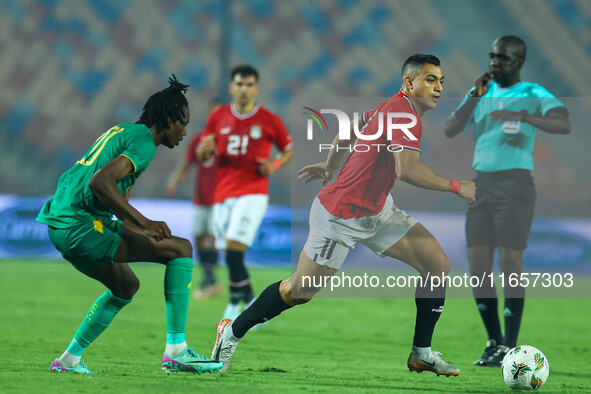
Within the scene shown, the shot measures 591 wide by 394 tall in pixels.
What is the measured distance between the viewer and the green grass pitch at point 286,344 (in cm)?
440

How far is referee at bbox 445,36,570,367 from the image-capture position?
5684 mm

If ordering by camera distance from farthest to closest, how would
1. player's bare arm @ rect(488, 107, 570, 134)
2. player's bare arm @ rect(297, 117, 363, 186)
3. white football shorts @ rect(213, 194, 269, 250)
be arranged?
white football shorts @ rect(213, 194, 269, 250), player's bare arm @ rect(488, 107, 570, 134), player's bare arm @ rect(297, 117, 363, 186)

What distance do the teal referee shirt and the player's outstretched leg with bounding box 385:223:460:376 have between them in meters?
1.34

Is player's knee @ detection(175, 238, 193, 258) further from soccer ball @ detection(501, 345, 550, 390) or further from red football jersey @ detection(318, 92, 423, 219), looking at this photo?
soccer ball @ detection(501, 345, 550, 390)

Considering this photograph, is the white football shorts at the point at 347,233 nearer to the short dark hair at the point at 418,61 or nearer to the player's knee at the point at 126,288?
the short dark hair at the point at 418,61

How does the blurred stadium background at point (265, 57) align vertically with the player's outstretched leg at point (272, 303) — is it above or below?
above

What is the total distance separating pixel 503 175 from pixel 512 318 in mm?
1068

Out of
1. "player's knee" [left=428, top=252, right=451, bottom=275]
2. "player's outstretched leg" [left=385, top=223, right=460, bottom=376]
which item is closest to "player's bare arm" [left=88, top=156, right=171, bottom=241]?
"player's outstretched leg" [left=385, top=223, right=460, bottom=376]

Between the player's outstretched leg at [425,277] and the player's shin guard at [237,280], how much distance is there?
287cm

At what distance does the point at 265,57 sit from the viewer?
774 inches

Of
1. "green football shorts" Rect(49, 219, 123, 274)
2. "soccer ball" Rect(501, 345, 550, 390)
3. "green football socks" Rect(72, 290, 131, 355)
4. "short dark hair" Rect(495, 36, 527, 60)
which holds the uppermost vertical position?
"short dark hair" Rect(495, 36, 527, 60)

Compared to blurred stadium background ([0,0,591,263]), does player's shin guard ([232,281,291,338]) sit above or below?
below

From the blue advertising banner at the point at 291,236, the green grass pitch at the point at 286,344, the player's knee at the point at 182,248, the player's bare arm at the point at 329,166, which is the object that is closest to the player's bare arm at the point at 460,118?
the player's bare arm at the point at 329,166

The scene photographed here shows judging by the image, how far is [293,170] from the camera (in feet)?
54.6
